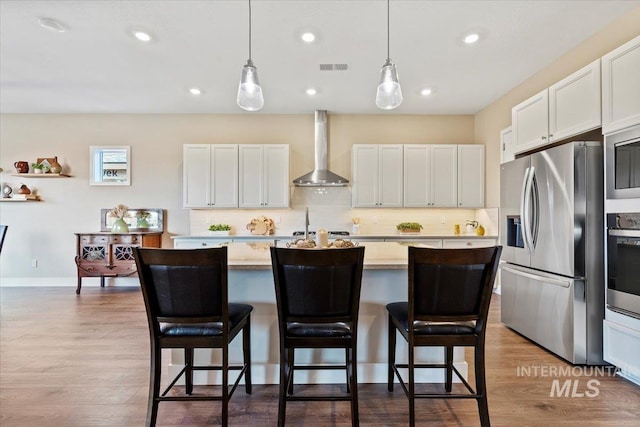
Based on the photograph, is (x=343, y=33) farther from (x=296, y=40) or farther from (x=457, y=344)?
(x=457, y=344)

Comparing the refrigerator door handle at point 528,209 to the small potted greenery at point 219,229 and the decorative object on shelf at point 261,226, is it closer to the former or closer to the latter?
the decorative object on shelf at point 261,226

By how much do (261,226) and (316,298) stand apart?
12.3 feet

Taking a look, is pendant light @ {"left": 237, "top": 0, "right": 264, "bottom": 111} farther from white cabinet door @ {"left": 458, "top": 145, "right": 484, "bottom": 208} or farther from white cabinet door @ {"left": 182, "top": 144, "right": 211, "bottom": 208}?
white cabinet door @ {"left": 458, "top": 145, "right": 484, "bottom": 208}

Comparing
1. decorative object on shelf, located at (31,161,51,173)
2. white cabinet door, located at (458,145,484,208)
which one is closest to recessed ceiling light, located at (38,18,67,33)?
decorative object on shelf, located at (31,161,51,173)

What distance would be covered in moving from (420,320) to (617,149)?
1.93 metres

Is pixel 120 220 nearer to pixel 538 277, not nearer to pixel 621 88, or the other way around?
pixel 538 277

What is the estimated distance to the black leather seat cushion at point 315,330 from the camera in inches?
63.7

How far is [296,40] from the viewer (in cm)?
304

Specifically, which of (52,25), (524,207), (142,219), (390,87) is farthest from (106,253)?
(524,207)

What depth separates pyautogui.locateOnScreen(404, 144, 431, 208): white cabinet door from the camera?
16.4 feet

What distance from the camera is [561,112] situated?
270 centimetres

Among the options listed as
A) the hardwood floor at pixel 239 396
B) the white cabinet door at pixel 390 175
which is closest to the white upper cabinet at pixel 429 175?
the white cabinet door at pixel 390 175

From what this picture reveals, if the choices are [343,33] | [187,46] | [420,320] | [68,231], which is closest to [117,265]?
[68,231]

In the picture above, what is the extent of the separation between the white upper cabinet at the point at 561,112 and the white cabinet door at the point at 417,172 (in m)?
1.70
